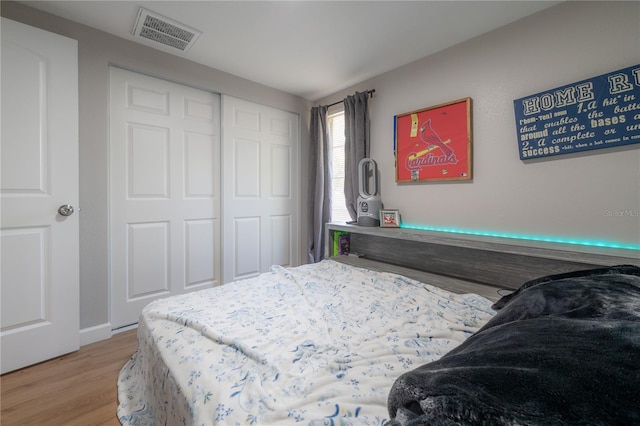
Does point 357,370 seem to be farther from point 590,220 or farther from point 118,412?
point 590,220

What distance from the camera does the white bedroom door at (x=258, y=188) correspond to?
2641mm

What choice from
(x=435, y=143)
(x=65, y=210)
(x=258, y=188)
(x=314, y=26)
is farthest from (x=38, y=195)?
(x=435, y=143)

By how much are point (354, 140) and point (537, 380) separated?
2.47 metres

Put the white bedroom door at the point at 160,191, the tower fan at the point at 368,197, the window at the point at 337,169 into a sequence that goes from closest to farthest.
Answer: the white bedroom door at the point at 160,191 → the tower fan at the point at 368,197 → the window at the point at 337,169

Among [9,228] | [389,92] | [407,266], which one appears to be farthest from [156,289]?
[389,92]

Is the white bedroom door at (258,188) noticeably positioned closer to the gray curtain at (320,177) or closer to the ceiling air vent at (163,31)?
the gray curtain at (320,177)

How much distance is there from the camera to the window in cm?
298

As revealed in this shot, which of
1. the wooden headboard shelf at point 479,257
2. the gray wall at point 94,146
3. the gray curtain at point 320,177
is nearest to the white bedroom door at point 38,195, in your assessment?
the gray wall at point 94,146

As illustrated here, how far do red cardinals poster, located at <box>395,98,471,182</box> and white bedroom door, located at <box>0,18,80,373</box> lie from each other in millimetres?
2452

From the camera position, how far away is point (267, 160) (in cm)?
292

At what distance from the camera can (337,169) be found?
3.03 metres

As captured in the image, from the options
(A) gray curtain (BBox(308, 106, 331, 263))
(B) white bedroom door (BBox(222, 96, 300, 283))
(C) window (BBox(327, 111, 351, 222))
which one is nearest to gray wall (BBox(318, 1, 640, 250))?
(C) window (BBox(327, 111, 351, 222))

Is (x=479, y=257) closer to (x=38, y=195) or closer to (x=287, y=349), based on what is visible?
(x=287, y=349)

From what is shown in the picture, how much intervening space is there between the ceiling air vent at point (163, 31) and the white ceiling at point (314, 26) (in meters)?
0.04
